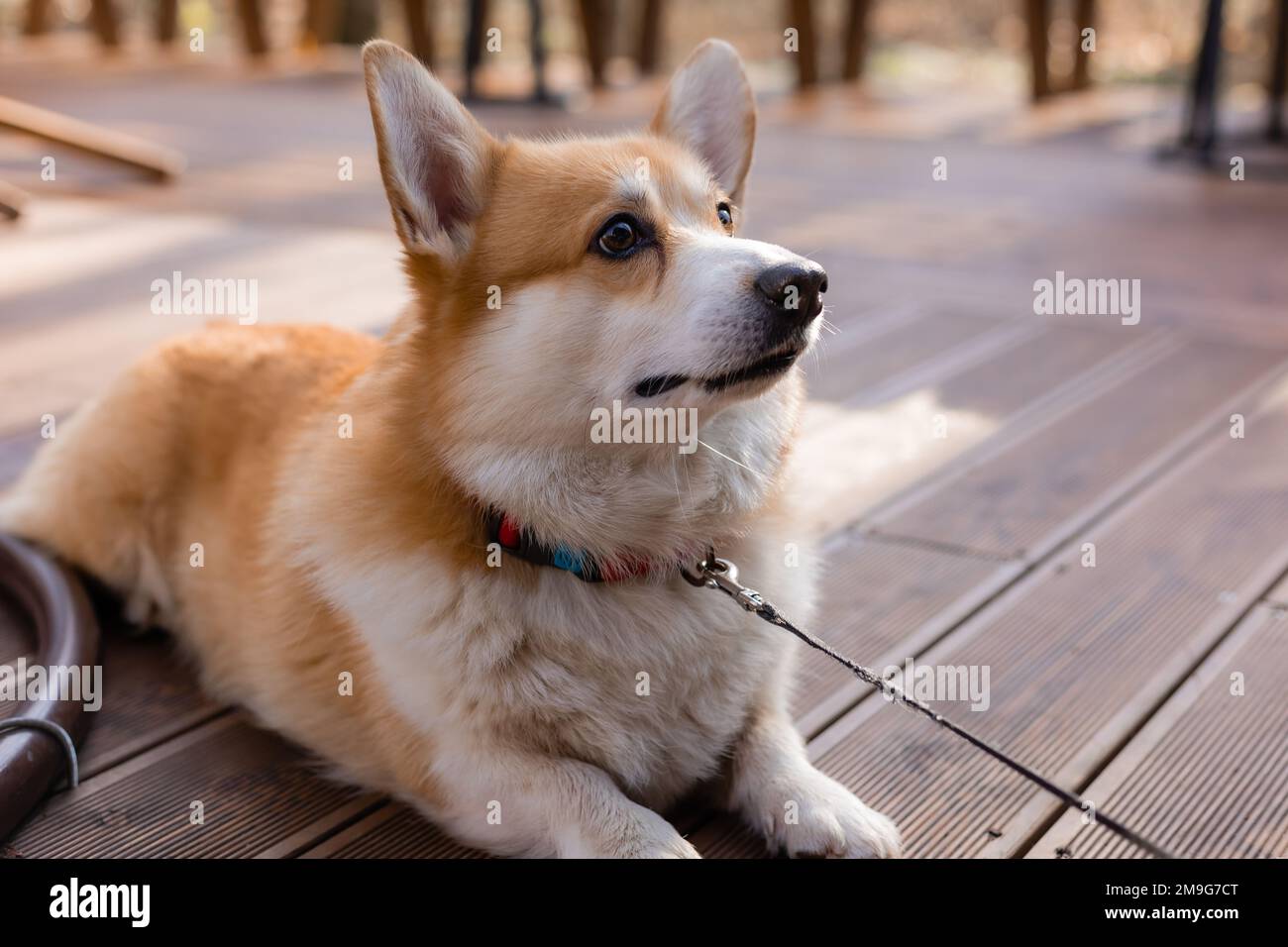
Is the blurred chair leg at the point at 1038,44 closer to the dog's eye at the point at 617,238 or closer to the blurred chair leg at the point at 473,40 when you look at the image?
the blurred chair leg at the point at 473,40

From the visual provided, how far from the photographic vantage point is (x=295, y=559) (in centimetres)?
201

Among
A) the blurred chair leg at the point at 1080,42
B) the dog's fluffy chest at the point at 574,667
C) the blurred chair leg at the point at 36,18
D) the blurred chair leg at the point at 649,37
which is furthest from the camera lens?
the blurred chair leg at the point at 36,18

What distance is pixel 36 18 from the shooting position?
1248 centimetres

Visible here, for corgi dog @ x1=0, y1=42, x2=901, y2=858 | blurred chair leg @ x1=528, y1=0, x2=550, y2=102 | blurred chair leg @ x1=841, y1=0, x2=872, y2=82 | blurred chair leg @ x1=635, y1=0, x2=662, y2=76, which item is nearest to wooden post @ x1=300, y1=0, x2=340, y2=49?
blurred chair leg @ x1=635, y1=0, x2=662, y2=76

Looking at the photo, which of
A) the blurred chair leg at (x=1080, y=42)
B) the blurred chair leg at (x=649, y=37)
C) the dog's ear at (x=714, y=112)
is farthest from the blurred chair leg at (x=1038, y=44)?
the dog's ear at (x=714, y=112)

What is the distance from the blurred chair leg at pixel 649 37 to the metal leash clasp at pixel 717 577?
8.36 m

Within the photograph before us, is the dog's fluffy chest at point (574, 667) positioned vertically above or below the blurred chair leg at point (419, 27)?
below

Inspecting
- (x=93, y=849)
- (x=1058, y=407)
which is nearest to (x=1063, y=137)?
(x=1058, y=407)

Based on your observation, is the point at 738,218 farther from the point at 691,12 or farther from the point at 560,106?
the point at 691,12

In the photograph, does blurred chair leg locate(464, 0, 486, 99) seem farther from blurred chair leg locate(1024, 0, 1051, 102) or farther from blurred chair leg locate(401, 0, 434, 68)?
blurred chair leg locate(1024, 0, 1051, 102)

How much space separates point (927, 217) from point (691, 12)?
7350mm

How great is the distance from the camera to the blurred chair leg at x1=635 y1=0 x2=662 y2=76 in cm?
954

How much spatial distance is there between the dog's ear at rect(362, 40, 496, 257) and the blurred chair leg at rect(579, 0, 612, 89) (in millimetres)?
7538

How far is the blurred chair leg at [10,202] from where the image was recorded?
18.2 feet
